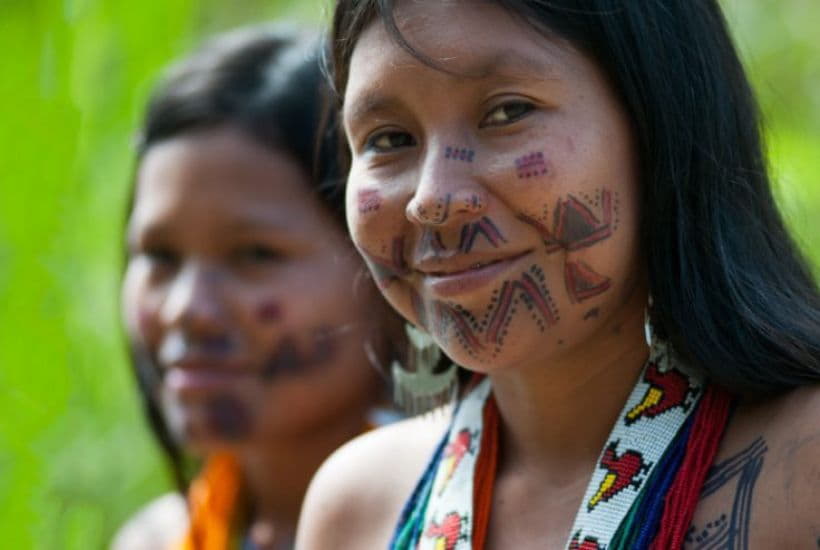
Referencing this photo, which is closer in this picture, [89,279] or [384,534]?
[384,534]

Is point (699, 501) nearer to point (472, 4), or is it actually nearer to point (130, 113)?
point (472, 4)

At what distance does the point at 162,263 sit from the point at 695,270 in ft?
5.43

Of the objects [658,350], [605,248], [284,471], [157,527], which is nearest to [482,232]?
[605,248]

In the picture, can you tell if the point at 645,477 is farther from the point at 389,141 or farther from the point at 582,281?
the point at 389,141

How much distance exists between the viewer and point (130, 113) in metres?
4.38

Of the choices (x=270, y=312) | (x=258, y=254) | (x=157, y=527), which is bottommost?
(x=157, y=527)

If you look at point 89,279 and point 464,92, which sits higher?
point 464,92

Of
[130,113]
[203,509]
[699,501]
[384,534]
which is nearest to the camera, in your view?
[699,501]

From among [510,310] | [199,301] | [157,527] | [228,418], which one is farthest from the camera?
[157,527]

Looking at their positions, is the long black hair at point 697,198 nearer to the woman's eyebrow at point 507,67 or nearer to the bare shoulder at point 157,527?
the woman's eyebrow at point 507,67

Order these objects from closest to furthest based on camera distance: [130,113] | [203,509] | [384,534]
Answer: [384,534], [203,509], [130,113]

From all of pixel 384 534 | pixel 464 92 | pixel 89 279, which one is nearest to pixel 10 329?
pixel 89 279

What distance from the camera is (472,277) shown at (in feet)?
5.87

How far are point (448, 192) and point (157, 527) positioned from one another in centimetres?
213
